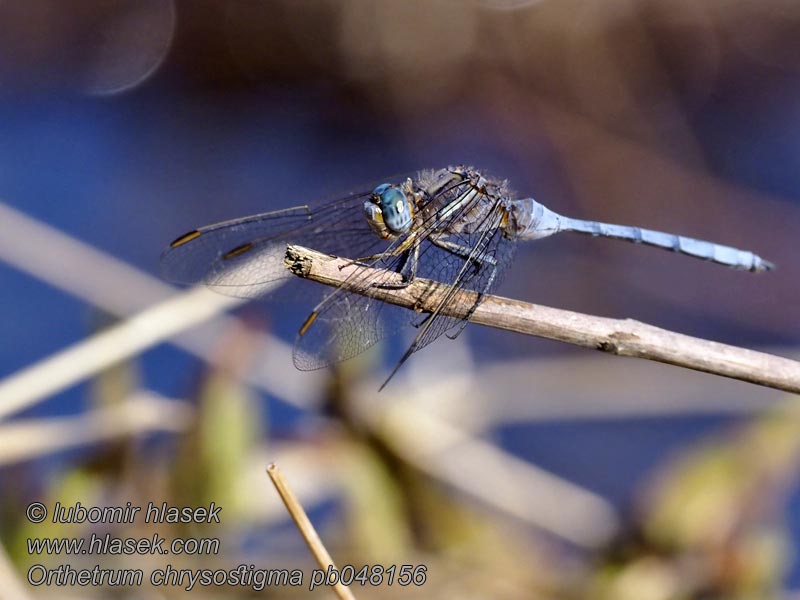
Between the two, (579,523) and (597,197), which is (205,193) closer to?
(597,197)

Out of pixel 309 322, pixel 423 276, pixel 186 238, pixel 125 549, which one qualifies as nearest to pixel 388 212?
pixel 423 276

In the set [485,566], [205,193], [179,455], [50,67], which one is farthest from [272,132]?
[485,566]

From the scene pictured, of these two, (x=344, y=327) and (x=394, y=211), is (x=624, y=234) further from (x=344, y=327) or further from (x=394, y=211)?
(x=344, y=327)

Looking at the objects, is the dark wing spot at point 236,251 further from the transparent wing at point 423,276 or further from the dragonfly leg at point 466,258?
the dragonfly leg at point 466,258

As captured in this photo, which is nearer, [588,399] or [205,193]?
[588,399]

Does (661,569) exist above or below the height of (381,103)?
below

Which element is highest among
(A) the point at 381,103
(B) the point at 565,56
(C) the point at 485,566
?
(B) the point at 565,56
